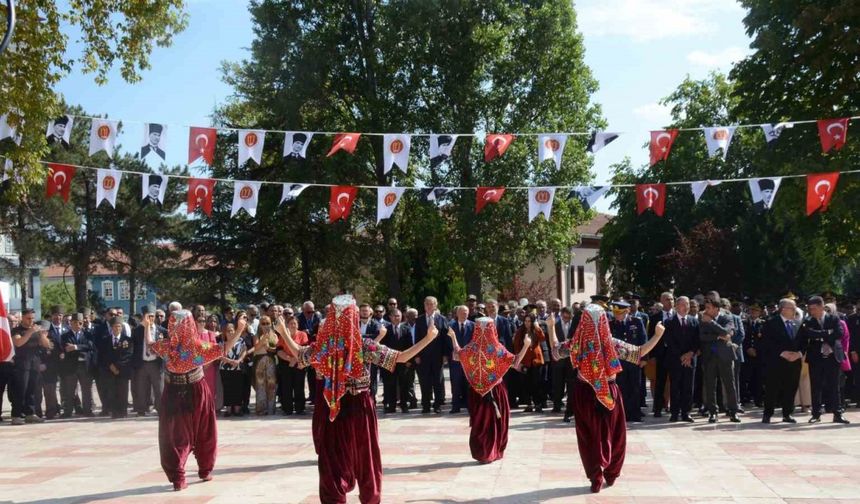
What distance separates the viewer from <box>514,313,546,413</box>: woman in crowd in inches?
656

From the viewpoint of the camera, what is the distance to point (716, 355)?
14.7 meters

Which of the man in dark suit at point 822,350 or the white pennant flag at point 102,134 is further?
the white pennant flag at point 102,134

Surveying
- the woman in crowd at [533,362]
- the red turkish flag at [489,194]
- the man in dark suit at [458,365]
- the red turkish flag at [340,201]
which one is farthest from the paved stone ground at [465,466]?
the red turkish flag at [489,194]

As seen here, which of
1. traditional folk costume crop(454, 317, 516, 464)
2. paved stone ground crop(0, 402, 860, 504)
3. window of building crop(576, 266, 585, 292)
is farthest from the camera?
window of building crop(576, 266, 585, 292)

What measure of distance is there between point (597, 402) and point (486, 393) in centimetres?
222

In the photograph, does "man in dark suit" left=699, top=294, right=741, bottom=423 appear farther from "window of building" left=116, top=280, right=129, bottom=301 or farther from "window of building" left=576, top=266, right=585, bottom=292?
"window of building" left=576, top=266, right=585, bottom=292

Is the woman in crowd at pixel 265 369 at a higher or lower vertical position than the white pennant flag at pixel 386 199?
lower

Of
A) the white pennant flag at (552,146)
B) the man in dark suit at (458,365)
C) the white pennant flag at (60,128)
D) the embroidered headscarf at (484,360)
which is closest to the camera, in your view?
the embroidered headscarf at (484,360)

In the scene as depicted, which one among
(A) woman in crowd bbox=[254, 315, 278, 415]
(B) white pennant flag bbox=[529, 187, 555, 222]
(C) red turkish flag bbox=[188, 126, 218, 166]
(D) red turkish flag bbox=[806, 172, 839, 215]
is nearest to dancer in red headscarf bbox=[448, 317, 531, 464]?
(A) woman in crowd bbox=[254, 315, 278, 415]

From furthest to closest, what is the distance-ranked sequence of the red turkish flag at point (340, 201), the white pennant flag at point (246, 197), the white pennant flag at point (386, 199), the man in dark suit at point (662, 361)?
the white pennant flag at point (386, 199) < the red turkish flag at point (340, 201) < the white pennant flag at point (246, 197) < the man in dark suit at point (662, 361)

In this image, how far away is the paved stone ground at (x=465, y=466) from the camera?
29.0 feet

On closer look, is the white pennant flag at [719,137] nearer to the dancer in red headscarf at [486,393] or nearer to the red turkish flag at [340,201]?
the red turkish flag at [340,201]

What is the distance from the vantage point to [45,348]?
17484 millimetres

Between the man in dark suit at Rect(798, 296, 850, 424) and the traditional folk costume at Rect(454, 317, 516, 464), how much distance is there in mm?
5514
